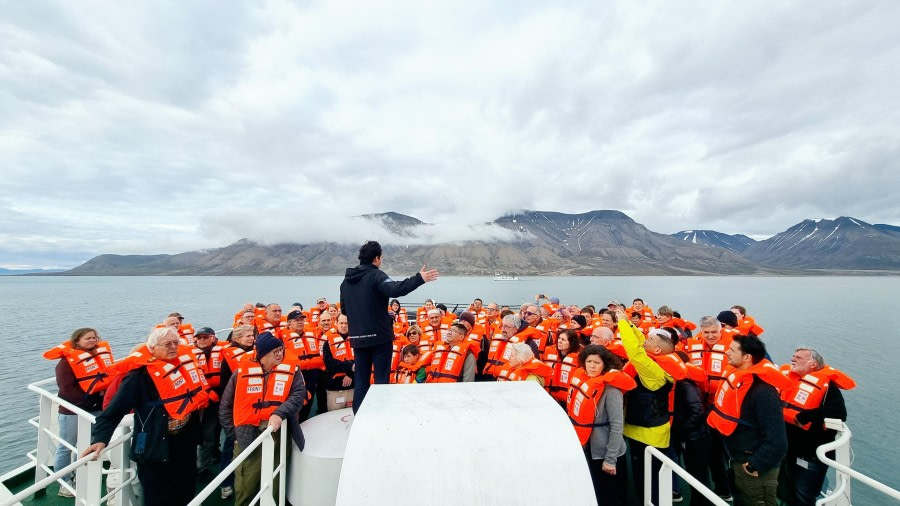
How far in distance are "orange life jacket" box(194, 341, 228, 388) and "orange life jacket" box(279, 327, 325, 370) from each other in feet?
2.90

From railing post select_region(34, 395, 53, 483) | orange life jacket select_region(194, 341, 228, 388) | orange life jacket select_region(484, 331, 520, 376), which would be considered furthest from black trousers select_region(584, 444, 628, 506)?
railing post select_region(34, 395, 53, 483)

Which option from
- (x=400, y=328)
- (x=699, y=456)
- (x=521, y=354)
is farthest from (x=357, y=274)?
(x=400, y=328)

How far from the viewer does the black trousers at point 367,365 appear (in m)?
4.03

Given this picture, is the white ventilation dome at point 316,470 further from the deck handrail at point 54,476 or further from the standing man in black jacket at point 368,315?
the deck handrail at point 54,476

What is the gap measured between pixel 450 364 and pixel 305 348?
8.34 ft

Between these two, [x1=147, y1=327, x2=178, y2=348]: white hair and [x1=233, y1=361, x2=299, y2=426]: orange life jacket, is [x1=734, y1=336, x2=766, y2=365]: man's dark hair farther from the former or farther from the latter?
[x1=147, y1=327, x2=178, y2=348]: white hair

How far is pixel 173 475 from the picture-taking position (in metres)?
3.78

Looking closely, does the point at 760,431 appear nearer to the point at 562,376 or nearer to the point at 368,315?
the point at 562,376

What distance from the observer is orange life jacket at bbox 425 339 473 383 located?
16.0 feet

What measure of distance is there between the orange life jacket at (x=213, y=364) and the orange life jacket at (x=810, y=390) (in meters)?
6.66

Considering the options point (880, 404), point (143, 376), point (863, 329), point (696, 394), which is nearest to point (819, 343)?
point (863, 329)

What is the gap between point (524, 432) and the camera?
8.25ft

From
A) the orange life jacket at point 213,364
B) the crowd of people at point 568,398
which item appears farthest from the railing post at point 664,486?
the orange life jacket at point 213,364

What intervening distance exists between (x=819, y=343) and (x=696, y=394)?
2949cm
